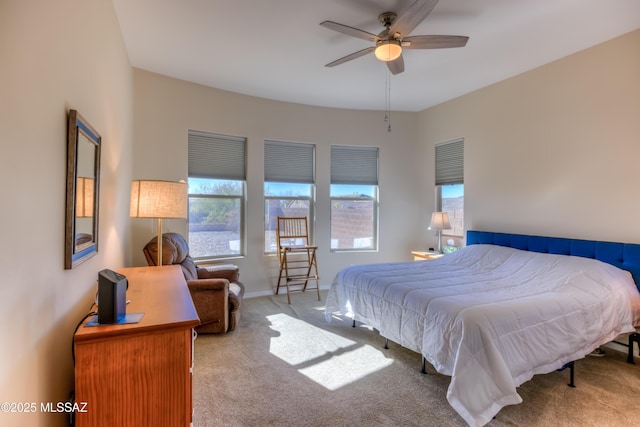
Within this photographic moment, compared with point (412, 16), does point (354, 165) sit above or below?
below

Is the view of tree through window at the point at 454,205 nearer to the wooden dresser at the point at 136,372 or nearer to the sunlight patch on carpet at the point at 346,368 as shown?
the sunlight patch on carpet at the point at 346,368

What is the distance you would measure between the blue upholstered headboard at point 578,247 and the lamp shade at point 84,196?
409 cm

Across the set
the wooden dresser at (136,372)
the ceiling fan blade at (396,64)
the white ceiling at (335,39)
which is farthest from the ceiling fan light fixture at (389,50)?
the wooden dresser at (136,372)

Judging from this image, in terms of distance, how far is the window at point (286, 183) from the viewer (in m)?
4.88

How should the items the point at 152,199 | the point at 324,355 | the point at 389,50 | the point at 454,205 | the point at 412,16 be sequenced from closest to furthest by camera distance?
the point at 412,16, the point at 152,199, the point at 389,50, the point at 324,355, the point at 454,205

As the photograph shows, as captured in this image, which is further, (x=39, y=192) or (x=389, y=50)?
(x=389, y=50)

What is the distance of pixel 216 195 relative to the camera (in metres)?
4.52

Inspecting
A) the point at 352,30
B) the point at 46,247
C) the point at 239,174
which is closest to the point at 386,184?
the point at 239,174

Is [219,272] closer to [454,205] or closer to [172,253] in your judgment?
[172,253]

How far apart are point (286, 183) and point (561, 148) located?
3.47 metres

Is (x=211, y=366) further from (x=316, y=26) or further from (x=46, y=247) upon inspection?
(x=316, y=26)

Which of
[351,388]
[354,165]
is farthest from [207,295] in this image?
[354,165]

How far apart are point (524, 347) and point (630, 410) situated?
822 millimetres

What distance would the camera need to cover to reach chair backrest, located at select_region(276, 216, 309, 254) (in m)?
4.89
